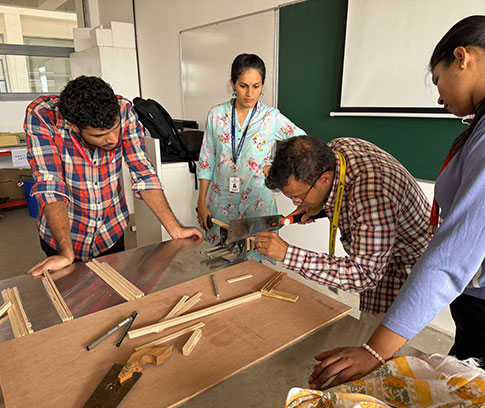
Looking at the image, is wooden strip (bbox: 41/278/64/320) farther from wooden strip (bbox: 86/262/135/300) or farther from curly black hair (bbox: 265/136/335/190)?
curly black hair (bbox: 265/136/335/190)

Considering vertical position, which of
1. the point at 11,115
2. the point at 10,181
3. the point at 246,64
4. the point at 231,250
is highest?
the point at 246,64

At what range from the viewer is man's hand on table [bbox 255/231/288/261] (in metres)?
1.34

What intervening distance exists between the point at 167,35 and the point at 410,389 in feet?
16.5

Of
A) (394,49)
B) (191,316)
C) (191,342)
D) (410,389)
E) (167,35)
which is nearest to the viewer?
(410,389)

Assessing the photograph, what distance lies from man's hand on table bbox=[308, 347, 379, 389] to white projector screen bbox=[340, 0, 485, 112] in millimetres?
2045

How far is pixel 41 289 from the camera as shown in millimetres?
1263

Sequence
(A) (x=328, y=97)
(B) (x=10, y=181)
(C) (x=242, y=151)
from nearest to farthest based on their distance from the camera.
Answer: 1. (C) (x=242, y=151)
2. (A) (x=328, y=97)
3. (B) (x=10, y=181)

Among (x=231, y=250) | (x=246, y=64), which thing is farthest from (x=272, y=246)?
(x=246, y=64)

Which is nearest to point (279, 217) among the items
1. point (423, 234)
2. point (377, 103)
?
point (423, 234)

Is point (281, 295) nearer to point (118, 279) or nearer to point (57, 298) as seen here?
point (118, 279)

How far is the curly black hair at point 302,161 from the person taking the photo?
124cm

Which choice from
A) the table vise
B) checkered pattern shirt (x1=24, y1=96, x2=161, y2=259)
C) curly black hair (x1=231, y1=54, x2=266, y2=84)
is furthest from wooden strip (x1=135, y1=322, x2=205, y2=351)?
curly black hair (x1=231, y1=54, x2=266, y2=84)

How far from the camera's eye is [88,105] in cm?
132

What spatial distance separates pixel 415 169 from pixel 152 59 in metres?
4.11
